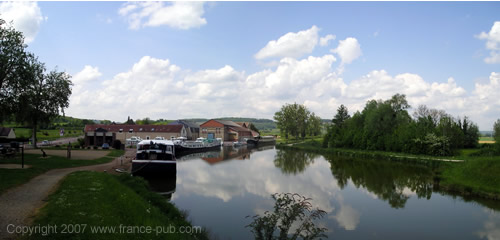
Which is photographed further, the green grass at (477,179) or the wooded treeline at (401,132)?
the wooded treeline at (401,132)

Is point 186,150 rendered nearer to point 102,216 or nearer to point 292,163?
point 292,163

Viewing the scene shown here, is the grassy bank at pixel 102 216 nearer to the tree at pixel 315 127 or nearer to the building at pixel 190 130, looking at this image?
the building at pixel 190 130

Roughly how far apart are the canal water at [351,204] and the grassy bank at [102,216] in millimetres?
3042

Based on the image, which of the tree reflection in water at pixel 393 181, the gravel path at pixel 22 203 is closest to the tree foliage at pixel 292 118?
the tree reflection in water at pixel 393 181

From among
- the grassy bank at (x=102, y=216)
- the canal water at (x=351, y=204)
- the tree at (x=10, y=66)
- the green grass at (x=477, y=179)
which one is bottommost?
the canal water at (x=351, y=204)

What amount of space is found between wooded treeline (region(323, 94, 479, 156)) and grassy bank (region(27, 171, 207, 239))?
4507 cm

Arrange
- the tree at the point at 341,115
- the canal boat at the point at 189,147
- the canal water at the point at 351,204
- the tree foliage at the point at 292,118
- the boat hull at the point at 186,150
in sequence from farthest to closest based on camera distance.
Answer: the tree foliage at the point at 292,118 < the tree at the point at 341,115 < the canal boat at the point at 189,147 < the boat hull at the point at 186,150 < the canal water at the point at 351,204

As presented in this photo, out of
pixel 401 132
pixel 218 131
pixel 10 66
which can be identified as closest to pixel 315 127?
Answer: pixel 218 131

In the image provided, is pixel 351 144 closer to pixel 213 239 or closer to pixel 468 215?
pixel 468 215

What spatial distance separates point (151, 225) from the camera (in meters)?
10.1

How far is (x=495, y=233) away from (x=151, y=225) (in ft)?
48.7

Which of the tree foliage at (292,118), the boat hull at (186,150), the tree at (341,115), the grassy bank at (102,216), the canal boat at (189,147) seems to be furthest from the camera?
the tree foliage at (292,118)

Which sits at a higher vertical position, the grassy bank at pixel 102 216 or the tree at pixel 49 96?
the tree at pixel 49 96

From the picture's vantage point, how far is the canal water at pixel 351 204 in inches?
565
